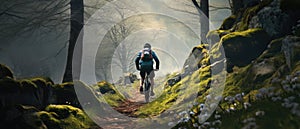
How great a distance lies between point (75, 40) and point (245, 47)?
8.17 metres

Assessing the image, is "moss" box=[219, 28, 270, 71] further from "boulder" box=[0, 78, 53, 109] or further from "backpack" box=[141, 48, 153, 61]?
"boulder" box=[0, 78, 53, 109]

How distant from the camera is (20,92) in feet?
22.3

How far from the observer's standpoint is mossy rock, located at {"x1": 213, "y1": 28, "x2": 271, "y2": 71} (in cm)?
891

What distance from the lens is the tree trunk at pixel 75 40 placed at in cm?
1116

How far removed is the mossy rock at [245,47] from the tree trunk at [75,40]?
23.7 feet

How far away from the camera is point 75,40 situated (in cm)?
1150

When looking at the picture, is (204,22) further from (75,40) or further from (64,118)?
(64,118)

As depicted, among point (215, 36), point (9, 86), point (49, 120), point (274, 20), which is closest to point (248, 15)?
point (274, 20)

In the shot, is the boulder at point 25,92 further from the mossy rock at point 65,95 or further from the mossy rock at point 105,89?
the mossy rock at point 105,89

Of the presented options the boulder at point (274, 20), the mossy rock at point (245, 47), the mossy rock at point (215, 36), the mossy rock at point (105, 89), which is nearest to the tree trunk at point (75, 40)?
the mossy rock at point (105, 89)

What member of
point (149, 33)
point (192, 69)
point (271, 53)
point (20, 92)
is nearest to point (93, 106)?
point (20, 92)

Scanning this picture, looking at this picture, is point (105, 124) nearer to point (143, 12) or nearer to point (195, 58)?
point (195, 58)

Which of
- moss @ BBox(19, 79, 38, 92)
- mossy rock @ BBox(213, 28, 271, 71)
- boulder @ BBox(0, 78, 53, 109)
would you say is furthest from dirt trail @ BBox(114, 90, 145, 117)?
mossy rock @ BBox(213, 28, 271, 71)

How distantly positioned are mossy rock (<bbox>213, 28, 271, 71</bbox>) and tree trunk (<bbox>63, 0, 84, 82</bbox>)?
23.7 ft
